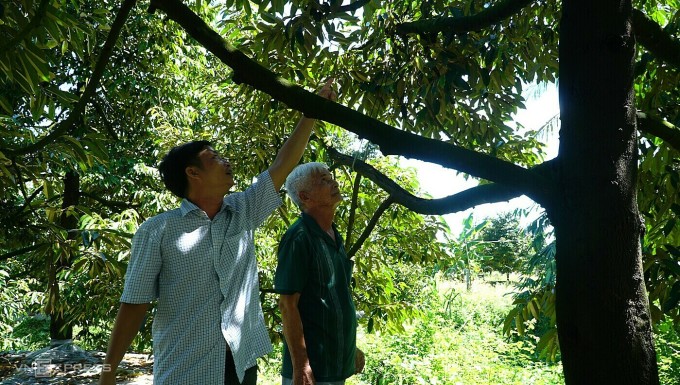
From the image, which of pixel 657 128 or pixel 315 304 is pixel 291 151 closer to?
pixel 315 304

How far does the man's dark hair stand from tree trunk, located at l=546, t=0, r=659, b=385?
3.67ft

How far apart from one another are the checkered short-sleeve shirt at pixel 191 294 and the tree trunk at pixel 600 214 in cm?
94

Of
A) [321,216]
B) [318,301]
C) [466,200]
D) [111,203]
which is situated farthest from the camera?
[111,203]

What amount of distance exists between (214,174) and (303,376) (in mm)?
716

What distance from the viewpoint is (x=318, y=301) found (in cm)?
220

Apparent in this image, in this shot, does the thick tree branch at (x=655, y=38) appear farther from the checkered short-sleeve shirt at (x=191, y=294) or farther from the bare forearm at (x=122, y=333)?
the bare forearm at (x=122, y=333)

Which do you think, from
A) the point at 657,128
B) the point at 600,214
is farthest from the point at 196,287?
the point at 657,128

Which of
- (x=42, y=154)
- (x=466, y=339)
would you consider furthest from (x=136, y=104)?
(x=466, y=339)

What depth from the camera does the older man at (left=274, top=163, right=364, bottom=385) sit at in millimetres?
2109

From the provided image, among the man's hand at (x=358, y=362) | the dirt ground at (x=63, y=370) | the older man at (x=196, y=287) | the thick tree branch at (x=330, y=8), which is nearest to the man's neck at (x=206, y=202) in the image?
the older man at (x=196, y=287)

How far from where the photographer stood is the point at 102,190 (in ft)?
25.9

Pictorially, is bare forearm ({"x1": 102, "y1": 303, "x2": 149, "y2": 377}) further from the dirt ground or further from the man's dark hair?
the dirt ground

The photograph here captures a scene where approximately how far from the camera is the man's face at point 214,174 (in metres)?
1.97

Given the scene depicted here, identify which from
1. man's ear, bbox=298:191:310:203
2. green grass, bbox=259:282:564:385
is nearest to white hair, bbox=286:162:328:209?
man's ear, bbox=298:191:310:203
